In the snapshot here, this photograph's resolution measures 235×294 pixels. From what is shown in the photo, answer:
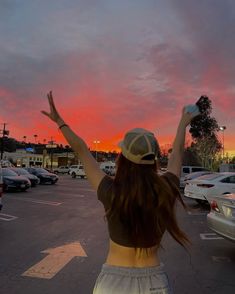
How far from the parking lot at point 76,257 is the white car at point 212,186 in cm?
352

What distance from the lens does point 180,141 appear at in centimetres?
292

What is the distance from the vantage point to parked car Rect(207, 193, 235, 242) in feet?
25.6

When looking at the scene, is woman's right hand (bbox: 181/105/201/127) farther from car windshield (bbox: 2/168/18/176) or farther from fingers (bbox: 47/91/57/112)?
car windshield (bbox: 2/168/18/176)

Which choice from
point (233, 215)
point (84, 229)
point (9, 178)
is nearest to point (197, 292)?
point (233, 215)

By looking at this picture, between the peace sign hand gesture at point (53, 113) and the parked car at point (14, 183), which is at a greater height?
the peace sign hand gesture at point (53, 113)

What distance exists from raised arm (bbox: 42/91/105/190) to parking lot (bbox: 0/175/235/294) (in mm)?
862

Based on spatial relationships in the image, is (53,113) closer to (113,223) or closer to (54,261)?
(113,223)

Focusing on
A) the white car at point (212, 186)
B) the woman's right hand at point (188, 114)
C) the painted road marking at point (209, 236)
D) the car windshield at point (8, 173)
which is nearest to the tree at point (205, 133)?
the car windshield at point (8, 173)

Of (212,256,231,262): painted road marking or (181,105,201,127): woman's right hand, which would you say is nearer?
A: (181,105,201,127): woman's right hand

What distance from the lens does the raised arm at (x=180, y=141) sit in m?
2.85

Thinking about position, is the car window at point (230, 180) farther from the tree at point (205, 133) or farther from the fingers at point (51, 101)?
the tree at point (205, 133)

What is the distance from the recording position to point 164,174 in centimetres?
264

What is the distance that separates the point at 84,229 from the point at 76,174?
159ft

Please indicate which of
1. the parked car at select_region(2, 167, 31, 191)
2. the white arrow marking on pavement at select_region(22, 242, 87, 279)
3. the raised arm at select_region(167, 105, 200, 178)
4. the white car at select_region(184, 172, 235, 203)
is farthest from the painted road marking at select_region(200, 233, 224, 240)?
the parked car at select_region(2, 167, 31, 191)
